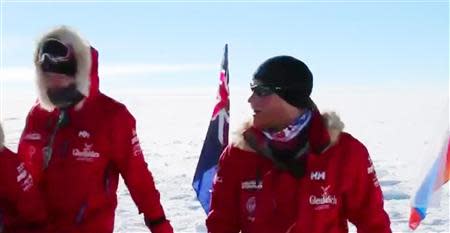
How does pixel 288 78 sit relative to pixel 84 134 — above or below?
above

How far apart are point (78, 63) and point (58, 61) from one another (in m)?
0.10

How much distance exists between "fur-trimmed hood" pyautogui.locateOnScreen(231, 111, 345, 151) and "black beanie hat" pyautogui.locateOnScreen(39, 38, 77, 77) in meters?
0.96

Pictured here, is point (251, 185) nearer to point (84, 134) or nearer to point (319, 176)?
point (319, 176)

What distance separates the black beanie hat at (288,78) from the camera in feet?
9.92

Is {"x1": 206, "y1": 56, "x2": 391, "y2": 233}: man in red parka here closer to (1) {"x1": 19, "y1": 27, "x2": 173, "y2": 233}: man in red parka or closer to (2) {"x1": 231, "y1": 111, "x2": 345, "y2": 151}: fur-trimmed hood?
(2) {"x1": 231, "y1": 111, "x2": 345, "y2": 151}: fur-trimmed hood

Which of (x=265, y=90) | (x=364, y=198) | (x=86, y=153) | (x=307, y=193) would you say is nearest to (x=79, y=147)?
(x=86, y=153)

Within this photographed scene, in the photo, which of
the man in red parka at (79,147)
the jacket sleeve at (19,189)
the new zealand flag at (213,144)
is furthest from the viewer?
the new zealand flag at (213,144)

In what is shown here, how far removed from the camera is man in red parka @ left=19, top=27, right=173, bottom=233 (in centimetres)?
353

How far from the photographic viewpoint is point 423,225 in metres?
8.39

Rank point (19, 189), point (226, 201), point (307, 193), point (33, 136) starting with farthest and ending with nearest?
1. point (33, 136)
2. point (19, 189)
3. point (226, 201)
4. point (307, 193)

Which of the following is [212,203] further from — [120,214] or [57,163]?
[120,214]

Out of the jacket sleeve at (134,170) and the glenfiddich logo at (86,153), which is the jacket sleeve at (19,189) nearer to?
the glenfiddich logo at (86,153)

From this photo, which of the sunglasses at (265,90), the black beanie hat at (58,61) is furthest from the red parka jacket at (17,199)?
the sunglasses at (265,90)

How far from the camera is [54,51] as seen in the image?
3.57 metres
